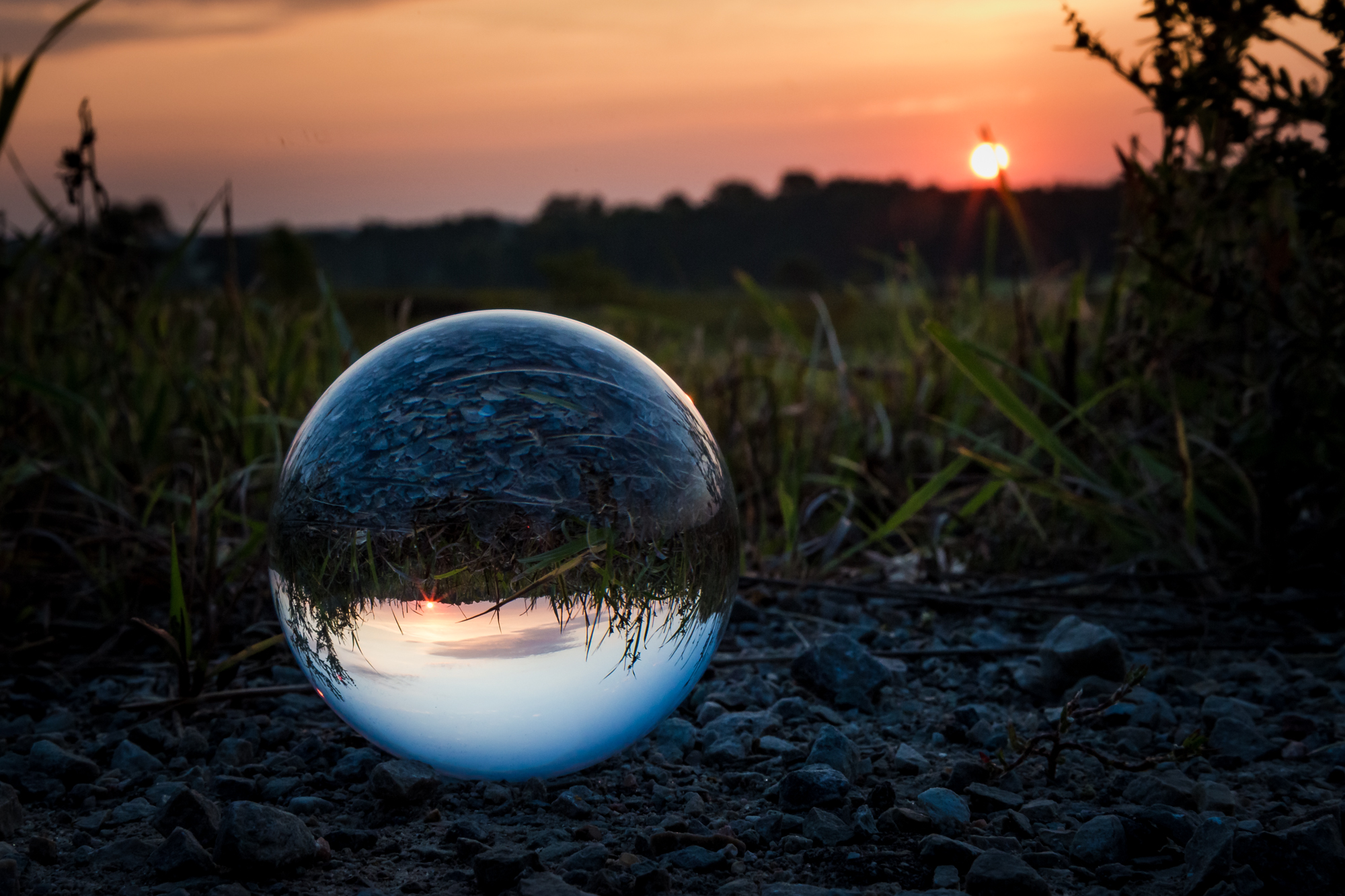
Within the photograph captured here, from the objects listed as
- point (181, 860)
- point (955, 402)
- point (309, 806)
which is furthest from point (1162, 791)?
point (955, 402)

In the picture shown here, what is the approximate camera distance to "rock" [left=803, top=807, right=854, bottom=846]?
75.2 inches

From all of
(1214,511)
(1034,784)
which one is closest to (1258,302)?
(1214,511)

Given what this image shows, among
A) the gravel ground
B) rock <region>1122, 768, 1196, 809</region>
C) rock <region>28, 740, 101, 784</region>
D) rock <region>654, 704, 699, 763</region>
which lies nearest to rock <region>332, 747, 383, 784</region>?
the gravel ground

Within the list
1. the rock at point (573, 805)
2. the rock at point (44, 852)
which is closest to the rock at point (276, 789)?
the rock at point (44, 852)

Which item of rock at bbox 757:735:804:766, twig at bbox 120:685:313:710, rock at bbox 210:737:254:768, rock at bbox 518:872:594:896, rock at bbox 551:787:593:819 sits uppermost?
twig at bbox 120:685:313:710

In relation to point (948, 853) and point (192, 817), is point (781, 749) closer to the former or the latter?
point (948, 853)

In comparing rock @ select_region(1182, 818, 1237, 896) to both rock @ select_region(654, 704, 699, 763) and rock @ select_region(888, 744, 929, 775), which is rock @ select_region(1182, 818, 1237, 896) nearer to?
rock @ select_region(888, 744, 929, 775)

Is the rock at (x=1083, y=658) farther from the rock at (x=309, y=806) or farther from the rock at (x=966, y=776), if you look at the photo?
the rock at (x=309, y=806)

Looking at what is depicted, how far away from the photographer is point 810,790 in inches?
80.0

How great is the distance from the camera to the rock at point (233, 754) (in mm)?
2238

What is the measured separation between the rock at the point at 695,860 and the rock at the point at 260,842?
1.96 feet

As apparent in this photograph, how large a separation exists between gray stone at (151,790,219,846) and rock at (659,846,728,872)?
2.56 feet

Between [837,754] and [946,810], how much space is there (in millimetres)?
260

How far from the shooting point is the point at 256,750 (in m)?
2.33
